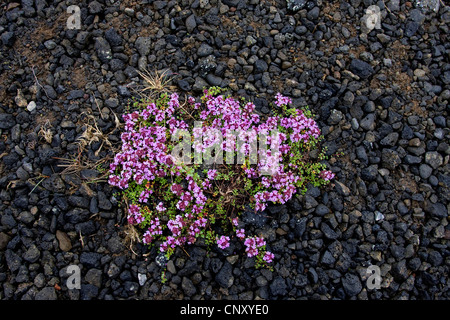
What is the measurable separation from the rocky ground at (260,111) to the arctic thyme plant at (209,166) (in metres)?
0.25

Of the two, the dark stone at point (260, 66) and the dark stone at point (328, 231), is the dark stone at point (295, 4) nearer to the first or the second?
the dark stone at point (260, 66)

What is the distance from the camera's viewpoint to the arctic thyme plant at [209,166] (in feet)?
17.5

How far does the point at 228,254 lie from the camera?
525 cm

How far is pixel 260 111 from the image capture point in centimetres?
605

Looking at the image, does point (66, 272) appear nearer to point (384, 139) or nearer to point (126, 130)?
point (126, 130)

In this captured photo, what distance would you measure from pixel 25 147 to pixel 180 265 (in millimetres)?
3158

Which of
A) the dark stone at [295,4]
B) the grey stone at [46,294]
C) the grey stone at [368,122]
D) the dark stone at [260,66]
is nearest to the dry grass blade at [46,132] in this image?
the grey stone at [46,294]

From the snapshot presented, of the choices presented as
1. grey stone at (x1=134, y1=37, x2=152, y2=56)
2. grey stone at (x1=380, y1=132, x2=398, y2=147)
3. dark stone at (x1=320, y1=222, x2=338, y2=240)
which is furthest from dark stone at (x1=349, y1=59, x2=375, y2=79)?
grey stone at (x1=134, y1=37, x2=152, y2=56)

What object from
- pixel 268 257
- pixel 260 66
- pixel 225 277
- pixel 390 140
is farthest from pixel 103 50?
pixel 390 140

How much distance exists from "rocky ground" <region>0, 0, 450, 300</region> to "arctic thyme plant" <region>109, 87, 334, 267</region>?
246 mm

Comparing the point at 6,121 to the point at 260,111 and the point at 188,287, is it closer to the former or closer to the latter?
the point at 188,287

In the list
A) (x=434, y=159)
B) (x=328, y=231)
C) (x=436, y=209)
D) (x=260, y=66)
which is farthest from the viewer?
(x=260, y=66)

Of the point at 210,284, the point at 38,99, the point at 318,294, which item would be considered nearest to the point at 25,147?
the point at 38,99

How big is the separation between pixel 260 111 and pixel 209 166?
4.33 feet
